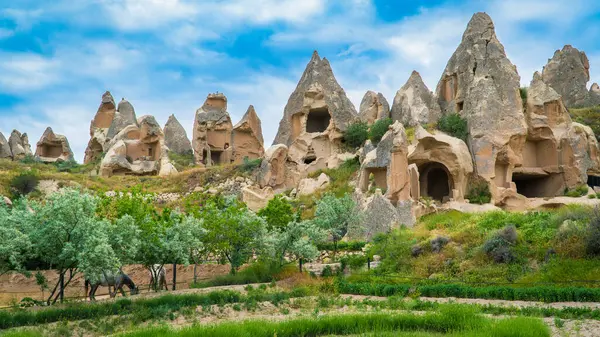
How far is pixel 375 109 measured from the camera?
47.8 m

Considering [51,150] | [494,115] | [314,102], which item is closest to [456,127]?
[494,115]

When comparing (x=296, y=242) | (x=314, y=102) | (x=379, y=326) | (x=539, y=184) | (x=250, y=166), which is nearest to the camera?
(x=379, y=326)

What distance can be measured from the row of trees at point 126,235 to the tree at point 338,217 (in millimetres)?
62

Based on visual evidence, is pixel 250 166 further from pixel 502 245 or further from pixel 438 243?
pixel 502 245

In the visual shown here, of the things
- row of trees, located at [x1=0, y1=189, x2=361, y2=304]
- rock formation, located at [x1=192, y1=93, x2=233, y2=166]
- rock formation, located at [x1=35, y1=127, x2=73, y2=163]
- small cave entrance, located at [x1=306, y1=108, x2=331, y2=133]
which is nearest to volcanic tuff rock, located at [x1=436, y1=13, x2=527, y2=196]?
row of trees, located at [x1=0, y1=189, x2=361, y2=304]

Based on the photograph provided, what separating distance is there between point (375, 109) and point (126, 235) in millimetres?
35453

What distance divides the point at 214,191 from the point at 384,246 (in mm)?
20274

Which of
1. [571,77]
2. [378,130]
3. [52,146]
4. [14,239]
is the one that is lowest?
[14,239]

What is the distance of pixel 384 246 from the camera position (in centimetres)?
2056

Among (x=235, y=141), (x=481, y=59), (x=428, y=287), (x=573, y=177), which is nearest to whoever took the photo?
(x=428, y=287)

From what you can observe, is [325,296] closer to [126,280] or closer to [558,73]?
[126,280]

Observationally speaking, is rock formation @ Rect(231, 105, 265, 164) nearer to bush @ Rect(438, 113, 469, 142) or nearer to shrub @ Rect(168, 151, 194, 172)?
shrub @ Rect(168, 151, 194, 172)

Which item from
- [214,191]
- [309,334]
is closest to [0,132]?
[214,191]

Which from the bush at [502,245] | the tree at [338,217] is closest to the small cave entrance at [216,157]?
the tree at [338,217]
